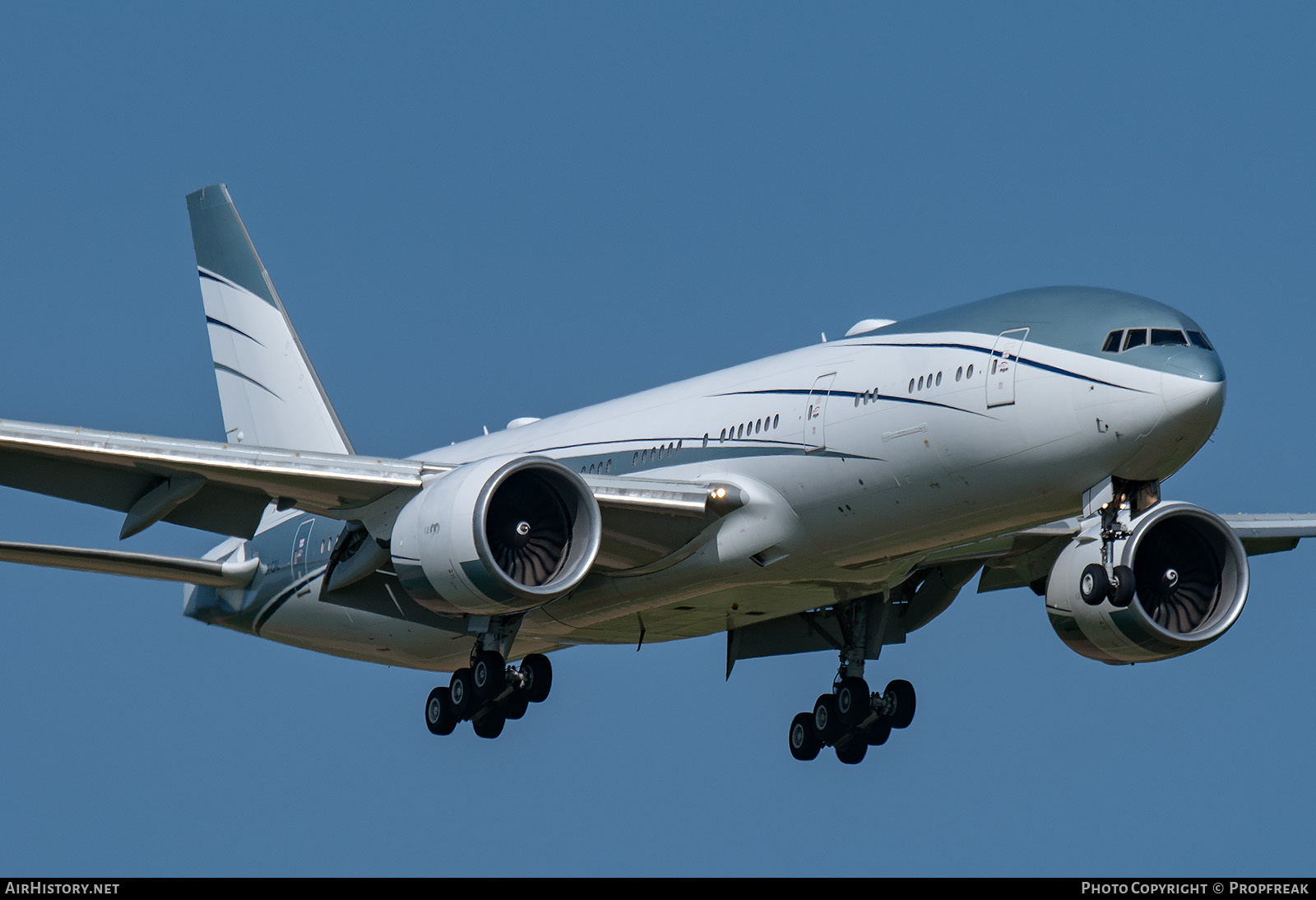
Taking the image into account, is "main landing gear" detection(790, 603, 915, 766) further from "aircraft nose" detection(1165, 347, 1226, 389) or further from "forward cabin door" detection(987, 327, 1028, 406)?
"aircraft nose" detection(1165, 347, 1226, 389)

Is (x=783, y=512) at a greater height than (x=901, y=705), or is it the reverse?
(x=783, y=512)

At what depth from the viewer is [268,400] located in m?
35.9

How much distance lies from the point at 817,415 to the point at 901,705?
24.1 feet

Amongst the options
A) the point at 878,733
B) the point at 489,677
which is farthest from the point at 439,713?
the point at 878,733

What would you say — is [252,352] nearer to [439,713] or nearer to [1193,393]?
[439,713]

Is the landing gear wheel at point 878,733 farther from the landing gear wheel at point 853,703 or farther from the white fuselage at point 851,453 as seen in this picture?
the white fuselage at point 851,453

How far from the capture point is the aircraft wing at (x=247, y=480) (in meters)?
24.3

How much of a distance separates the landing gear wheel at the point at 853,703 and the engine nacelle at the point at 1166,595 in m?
4.22

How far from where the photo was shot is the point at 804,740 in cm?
3017

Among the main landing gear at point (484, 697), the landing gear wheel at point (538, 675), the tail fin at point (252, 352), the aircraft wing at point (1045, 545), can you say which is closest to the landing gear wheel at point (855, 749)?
the aircraft wing at point (1045, 545)

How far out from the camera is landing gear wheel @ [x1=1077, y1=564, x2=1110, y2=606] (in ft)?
74.0

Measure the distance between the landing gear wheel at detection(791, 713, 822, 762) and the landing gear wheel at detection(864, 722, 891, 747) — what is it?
2.92ft

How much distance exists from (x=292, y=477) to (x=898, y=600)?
11040 millimetres

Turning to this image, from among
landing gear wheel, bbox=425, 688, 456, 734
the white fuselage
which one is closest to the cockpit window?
the white fuselage
